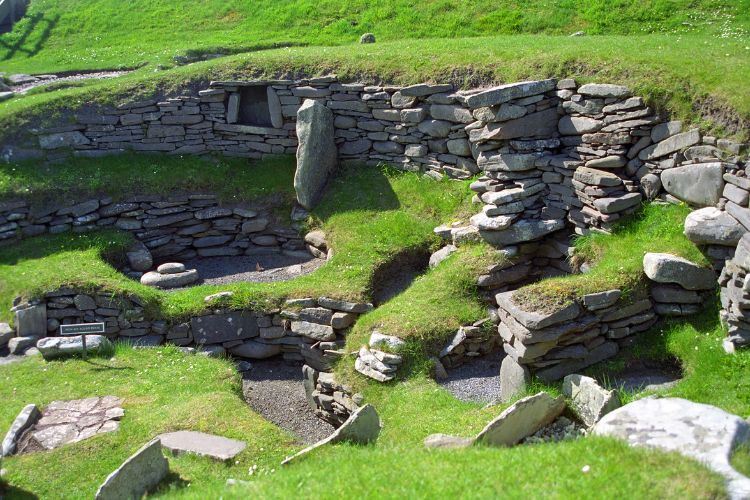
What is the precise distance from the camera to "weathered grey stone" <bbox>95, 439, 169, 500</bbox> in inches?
348

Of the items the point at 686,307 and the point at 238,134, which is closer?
the point at 686,307

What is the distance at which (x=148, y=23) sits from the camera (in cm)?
2736

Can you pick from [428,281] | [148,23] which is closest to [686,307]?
[428,281]

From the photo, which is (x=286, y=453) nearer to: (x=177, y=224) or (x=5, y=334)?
(x=5, y=334)

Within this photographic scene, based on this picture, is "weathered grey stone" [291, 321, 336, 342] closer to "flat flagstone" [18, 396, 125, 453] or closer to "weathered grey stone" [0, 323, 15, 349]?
"flat flagstone" [18, 396, 125, 453]

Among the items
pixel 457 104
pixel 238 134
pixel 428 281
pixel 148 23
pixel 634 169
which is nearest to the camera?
pixel 634 169

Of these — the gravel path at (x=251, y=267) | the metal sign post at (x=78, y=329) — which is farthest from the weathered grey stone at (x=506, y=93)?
the metal sign post at (x=78, y=329)

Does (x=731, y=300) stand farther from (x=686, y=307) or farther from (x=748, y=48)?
(x=748, y=48)

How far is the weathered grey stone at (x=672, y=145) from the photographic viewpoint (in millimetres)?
12562

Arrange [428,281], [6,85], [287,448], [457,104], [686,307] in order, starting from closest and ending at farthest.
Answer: [287,448]
[686,307]
[428,281]
[457,104]
[6,85]

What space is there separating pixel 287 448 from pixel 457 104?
842 centimetres

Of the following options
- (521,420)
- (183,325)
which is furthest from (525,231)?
(183,325)

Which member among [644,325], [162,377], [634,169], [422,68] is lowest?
[162,377]

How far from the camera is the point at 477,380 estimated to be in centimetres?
1275
